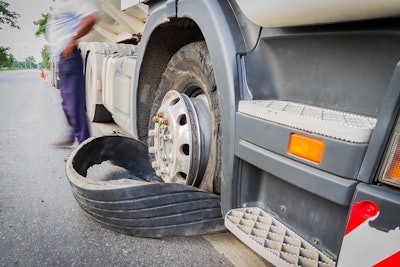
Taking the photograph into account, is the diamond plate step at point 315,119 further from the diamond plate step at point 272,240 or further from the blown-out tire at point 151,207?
the blown-out tire at point 151,207

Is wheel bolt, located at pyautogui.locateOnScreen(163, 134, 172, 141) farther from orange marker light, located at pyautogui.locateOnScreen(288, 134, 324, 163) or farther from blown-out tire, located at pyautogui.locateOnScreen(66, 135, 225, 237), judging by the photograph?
orange marker light, located at pyautogui.locateOnScreen(288, 134, 324, 163)

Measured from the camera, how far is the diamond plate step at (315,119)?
705 mm

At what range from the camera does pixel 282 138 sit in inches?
34.8

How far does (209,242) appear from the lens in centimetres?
154

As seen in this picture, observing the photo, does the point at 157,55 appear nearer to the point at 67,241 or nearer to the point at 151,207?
the point at 151,207

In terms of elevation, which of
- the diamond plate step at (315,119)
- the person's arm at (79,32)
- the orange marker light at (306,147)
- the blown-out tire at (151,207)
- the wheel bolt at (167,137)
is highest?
the person's arm at (79,32)

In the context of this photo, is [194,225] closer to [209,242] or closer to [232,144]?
[209,242]

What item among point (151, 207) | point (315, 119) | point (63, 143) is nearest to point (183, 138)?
point (151, 207)

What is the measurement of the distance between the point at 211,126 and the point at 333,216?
0.85 meters

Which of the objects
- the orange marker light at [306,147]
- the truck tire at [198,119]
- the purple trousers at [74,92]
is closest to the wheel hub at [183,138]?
the truck tire at [198,119]

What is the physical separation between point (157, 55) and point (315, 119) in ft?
5.14

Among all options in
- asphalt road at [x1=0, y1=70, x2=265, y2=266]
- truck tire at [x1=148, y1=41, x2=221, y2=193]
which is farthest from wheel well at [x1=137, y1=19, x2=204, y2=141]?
asphalt road at [x1=0, y1=70, x2=265, y2=266]

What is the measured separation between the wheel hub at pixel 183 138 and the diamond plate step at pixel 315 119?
534mm

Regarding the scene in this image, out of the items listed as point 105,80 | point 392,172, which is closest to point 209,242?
point 392,172
